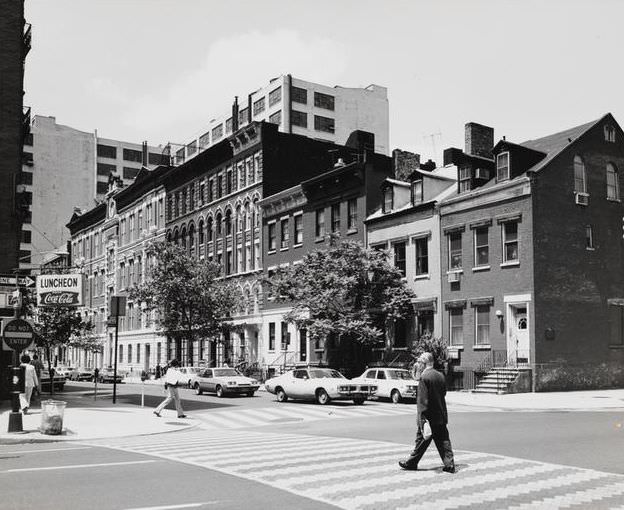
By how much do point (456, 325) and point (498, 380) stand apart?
470 centimetres

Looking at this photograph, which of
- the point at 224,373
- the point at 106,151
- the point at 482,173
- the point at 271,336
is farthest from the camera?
the point at 106,151

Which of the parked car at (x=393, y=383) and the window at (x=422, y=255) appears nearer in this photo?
the parked car at (x=393, y=383)

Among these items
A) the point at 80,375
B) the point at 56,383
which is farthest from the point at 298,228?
the point at 80,375

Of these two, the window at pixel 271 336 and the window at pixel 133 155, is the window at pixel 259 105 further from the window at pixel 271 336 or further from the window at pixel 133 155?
the window at pixel 271 336

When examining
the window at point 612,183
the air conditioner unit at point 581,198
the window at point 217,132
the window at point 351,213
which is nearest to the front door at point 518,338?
the air conditioner unit at point 581,198

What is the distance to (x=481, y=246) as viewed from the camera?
119ft

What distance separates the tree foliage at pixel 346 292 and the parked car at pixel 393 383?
704 centimetres

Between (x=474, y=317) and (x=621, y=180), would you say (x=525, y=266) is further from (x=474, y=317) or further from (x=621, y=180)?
(x=621, y=180)

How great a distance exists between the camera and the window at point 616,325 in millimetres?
36531

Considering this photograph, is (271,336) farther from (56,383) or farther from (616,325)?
(616,325)

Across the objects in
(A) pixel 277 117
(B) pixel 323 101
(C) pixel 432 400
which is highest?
(B) pixel 323 101

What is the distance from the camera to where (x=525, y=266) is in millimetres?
33812

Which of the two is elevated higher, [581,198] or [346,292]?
[581,198]

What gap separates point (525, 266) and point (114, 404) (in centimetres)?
1868
